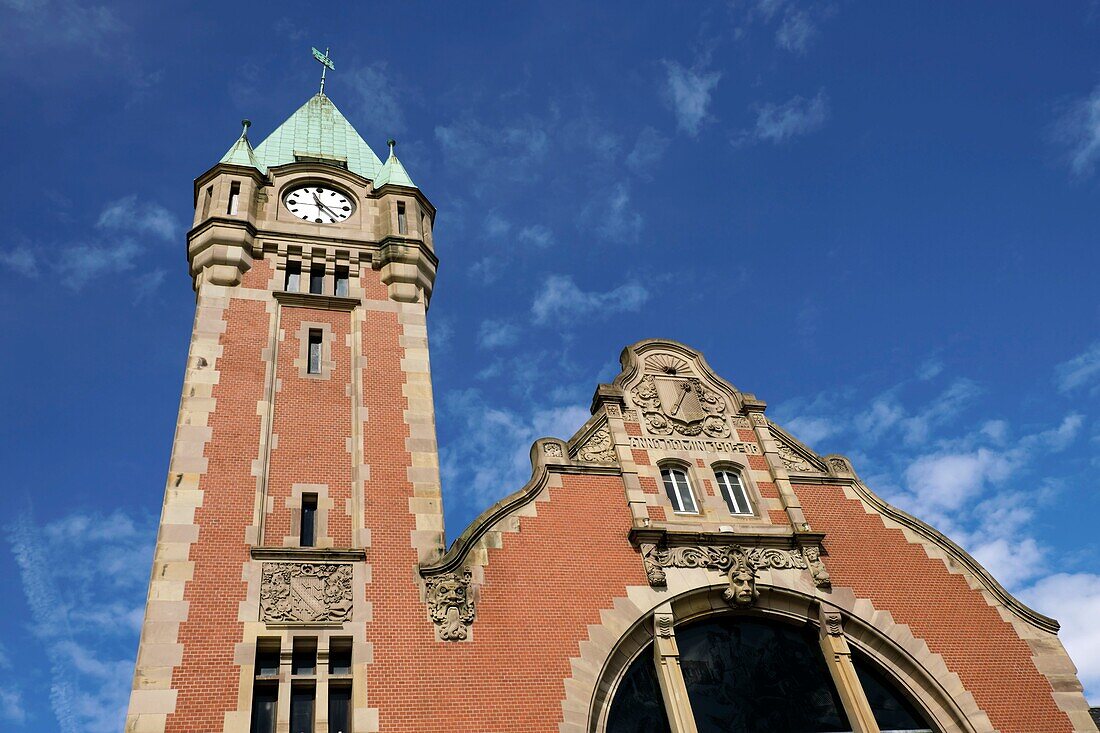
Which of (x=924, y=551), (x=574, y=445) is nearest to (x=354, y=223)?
(x=574, y=445)

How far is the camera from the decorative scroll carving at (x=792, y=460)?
1988cm

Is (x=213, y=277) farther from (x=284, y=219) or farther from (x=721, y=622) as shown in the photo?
(x=721, y=622)

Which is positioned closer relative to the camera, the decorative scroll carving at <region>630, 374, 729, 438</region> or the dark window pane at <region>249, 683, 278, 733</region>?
the dark window pane at <region>249, 683, 278, 733</region>

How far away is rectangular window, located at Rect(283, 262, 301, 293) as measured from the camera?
2055 centimetres

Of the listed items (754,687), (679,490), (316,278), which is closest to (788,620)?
(754,687)

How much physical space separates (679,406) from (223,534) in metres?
10.4

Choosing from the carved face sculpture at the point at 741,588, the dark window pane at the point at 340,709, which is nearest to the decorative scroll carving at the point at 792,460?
the carved face sculpture at the point at 741,588

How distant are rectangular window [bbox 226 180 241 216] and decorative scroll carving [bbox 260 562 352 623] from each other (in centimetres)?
1018

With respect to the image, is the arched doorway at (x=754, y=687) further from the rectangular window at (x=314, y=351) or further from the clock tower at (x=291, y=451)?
the rectangular window at (x=314, y=351)

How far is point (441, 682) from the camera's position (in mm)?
A: 14023

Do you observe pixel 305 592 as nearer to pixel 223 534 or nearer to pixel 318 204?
pixel 223 534

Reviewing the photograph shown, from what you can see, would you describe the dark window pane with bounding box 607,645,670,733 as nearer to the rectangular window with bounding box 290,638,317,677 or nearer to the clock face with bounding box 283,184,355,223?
the rectangular window with bounding box 290,638,317,677

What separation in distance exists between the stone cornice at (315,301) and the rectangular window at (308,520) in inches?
211

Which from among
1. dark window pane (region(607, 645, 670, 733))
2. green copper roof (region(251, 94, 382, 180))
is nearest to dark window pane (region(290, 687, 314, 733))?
dark window pane (region(607, 645, 670, 733))
